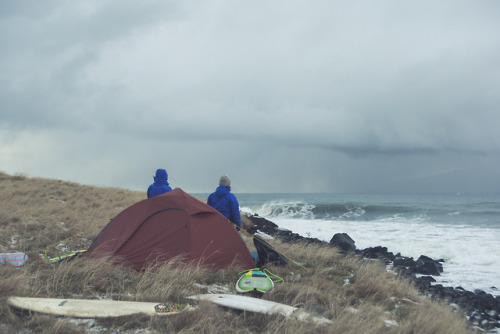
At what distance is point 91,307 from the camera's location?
3.77m

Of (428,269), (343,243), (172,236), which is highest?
(172,236)

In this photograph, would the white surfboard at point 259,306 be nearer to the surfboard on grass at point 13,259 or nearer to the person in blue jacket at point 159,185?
the surfboard on grass at point 13,259

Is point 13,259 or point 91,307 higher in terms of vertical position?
point 13,259

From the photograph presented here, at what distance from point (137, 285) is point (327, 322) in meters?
2.59

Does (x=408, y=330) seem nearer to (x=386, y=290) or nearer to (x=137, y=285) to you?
(x=386, y=290)

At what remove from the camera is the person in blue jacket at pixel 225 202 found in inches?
292

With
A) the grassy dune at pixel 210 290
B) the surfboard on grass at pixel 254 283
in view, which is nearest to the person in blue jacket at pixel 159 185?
the grassy dune at pixel 210 290

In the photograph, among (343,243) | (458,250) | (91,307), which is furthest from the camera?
(458,250)

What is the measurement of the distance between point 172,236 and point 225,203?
164 cm

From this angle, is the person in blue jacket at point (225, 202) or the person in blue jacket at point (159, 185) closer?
the person in blue jacket at point (225, 202)

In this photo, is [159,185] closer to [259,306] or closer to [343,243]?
[259,306]

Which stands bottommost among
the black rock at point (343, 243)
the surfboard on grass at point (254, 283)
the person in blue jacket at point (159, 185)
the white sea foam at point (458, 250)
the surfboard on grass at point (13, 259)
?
the white sea foam at point (458, 250)

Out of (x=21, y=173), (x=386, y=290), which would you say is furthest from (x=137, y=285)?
(x=21, y=173)

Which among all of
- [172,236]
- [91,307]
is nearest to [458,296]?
[172,236]
